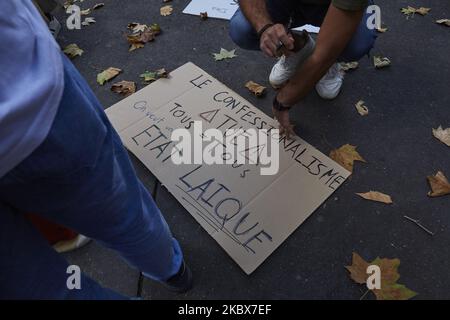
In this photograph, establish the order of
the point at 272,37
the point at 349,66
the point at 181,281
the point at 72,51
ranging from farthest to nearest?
the point at 72,51
the point at 349,66
the point at 272,37
the point at 181,281

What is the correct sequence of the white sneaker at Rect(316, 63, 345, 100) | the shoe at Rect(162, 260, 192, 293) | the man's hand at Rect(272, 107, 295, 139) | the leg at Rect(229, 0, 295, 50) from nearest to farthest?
the shoe at Rect(162, 260, 192, 293), the man's hand at Rect(272, 107, 295, 139), the leg at Rect(229, 0, 295, 50), the white sneaker at Rect(316, 63, 345, 100)

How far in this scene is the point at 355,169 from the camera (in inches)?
56.6

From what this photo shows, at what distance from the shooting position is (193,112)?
1654 mm

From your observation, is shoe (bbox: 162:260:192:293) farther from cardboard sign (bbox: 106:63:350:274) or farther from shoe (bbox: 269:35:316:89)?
shoe (bbox: 269:35:316:89)

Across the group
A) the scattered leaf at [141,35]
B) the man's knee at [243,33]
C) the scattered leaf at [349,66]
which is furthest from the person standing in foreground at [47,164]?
the scattered leaf at [141,35]

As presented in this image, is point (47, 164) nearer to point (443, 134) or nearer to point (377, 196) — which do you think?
point (377, 196)

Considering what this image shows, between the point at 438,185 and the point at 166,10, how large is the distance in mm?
1994

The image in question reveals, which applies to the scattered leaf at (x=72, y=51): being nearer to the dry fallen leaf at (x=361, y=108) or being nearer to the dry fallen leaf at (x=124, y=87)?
the dry fallen leaf at (x=124, y=87)

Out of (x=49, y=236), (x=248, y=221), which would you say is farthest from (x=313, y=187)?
(x=49, y=236)

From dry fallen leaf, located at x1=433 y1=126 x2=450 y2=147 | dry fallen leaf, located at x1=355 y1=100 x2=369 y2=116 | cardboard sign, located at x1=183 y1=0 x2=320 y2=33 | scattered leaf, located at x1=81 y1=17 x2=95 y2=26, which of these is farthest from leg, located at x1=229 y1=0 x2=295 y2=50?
scattered leaf, located at x1=81 y1=17 x2=95 y2=26

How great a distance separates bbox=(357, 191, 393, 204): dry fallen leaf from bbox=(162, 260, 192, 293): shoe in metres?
0.75

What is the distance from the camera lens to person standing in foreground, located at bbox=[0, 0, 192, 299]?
472 millimetres

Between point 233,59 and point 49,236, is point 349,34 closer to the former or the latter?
point 233,59

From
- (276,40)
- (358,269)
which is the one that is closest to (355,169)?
(358,269)
